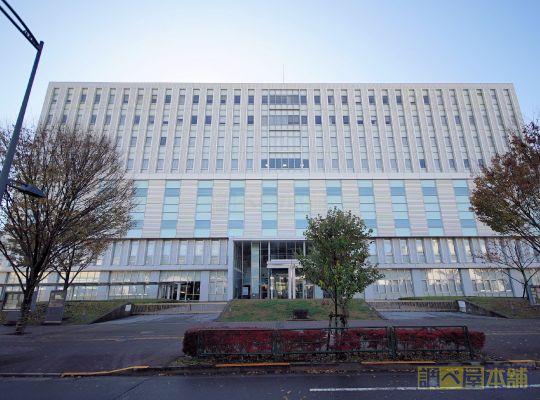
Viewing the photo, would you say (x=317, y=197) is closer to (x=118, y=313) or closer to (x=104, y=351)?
(x=118, y=313)

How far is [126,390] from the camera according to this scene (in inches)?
274

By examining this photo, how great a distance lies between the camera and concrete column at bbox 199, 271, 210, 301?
39.4 metres

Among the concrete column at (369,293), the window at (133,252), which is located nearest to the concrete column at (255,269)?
the concrete column at (369,293)

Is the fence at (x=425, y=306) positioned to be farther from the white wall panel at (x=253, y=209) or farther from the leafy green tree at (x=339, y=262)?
the leafy green tree at (x=339, y=262)

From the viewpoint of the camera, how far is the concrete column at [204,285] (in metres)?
39.4

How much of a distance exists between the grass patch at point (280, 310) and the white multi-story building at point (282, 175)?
30.9ft

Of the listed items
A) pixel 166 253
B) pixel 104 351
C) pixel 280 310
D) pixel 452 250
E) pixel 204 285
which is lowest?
pixel 104 351

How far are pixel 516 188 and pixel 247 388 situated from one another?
18714 mm

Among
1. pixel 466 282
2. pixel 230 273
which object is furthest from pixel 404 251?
pixel 230 273

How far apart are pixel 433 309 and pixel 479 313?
155 inches

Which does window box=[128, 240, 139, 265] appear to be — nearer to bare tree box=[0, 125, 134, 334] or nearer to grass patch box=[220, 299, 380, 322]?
grass patch box=[220, 299, 380, 322]

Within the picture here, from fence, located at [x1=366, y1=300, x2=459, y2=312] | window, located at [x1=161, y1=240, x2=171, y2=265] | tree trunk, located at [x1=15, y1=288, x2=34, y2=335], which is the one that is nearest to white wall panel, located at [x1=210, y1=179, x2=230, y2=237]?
window, located at [x1=161, y1=240, x2=171, y2=265]

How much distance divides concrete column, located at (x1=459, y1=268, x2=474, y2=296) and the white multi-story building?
0.38 meters

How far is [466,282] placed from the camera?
39625mm
